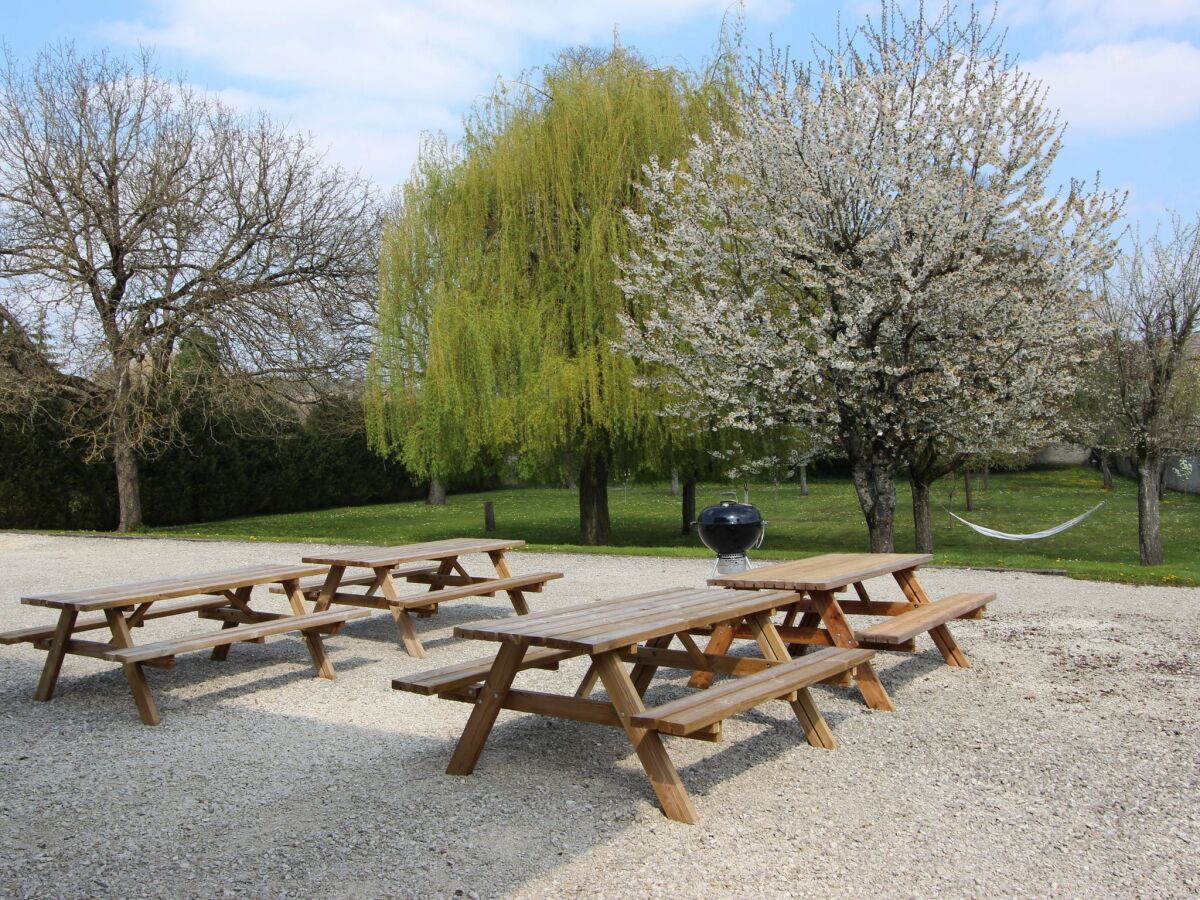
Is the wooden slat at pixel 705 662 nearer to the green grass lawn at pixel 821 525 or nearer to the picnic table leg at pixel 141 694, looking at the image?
the picnic table leg at pixel 141 694

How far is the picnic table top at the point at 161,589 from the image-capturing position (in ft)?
18.5

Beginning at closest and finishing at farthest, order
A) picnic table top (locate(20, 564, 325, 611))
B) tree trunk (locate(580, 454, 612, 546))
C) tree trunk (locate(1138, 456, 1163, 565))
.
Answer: picnic table top (locate(20, 564, 325, 611)) < tree trunk (locate(1138, 456, 1163, 565)) < tree trunk (locate(580, 454, 612, 546))

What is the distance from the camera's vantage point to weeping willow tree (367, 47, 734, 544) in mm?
15789

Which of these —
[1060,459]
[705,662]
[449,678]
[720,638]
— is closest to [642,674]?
[705,662]

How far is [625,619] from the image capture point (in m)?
4.45

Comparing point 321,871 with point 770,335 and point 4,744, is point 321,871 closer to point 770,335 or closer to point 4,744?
point 4,744

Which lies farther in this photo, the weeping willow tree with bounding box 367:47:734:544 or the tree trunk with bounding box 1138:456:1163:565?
the weeping willow tree with bounding box 367:47:734:544

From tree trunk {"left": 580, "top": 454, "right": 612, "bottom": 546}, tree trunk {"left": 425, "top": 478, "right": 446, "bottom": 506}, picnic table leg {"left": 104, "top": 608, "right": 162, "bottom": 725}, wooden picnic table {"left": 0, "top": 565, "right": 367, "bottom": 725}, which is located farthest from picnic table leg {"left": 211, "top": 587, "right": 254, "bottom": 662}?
tree trunk {"left": 425, "top": 478, "right": 446, "bottom": 506}

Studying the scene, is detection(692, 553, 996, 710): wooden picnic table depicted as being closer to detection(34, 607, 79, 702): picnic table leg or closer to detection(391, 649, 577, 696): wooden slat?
detection(391, 649, 577, 696): wooden slat

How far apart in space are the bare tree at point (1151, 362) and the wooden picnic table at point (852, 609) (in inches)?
368

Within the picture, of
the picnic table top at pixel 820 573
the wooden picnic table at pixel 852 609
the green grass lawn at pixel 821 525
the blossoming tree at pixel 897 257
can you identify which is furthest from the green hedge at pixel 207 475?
the wooden picnic table at pixel 852 609

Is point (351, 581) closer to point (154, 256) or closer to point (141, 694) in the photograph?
point (141, 694)

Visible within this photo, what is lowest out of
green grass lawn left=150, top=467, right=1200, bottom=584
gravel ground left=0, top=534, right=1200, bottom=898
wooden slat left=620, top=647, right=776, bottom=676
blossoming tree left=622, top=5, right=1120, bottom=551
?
green grass lawn left=150, top=467, right=1200, bottom=584

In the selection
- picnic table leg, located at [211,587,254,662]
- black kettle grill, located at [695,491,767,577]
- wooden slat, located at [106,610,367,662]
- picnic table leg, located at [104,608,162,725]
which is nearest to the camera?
wooden slat, located at [106,610,367,662]
